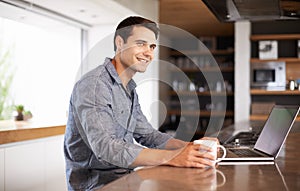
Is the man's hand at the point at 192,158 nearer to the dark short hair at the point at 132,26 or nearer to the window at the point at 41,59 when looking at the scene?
the dark short hair at the point at 132,26

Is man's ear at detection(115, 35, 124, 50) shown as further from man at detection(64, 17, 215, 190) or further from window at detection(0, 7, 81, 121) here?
window at detection(0, 7, 81, 121)

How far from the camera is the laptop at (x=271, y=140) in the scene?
6.20 ft

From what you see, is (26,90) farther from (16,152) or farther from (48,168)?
(16,152)

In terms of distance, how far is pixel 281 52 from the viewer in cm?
642

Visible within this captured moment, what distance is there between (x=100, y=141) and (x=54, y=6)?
2755 mm

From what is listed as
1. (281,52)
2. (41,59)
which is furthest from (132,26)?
(281,52)

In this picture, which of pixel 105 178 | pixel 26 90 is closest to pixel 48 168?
pixel 26 90

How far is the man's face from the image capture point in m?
1.67

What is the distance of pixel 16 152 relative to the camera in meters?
3.05

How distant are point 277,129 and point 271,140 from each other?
66 millimetres

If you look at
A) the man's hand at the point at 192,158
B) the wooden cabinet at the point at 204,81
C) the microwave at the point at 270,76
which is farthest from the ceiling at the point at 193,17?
the man's hand at the point at 192,158

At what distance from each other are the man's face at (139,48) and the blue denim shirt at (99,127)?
0.29 ft

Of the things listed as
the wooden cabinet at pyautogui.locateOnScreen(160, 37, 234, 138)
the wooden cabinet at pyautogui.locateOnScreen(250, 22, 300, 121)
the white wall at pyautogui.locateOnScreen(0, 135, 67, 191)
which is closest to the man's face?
the white wall at pyautogui.locateOnScreen(0, 135, 67, 191)

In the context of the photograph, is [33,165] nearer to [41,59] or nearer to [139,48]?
[41,59]
